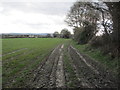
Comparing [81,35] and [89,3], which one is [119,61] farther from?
[81,35]

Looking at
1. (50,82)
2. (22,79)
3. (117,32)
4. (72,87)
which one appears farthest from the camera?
(117,32)

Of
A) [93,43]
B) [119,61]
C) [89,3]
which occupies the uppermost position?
[89,3]

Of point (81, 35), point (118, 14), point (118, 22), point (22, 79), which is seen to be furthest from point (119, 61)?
point (81, 35)

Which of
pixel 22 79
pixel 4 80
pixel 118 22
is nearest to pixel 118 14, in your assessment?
pixel 118 22

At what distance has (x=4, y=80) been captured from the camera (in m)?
4.79

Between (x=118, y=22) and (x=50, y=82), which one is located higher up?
(x=118, y=22)

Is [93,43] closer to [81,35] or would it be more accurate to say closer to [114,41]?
[114,41]

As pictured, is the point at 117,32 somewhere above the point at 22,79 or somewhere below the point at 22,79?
above

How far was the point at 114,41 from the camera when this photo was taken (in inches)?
316

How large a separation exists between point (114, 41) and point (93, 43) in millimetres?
5471

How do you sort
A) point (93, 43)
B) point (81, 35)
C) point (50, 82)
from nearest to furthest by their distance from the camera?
point (50, 82) < point (93, 43) < point (81, 35)

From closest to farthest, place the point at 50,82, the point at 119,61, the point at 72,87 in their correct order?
the point at 72,87 < the point at 50,82 < the point at 119,61

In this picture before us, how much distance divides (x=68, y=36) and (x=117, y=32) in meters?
71.3

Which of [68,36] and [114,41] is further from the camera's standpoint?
[68,36]
